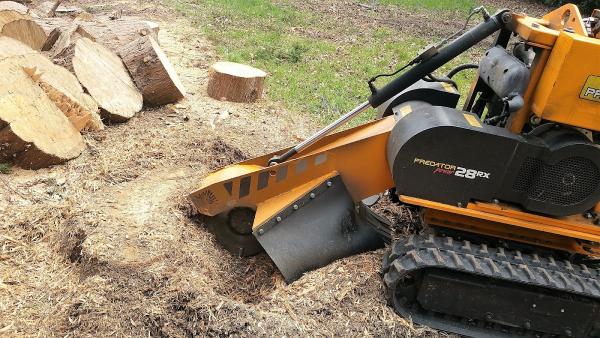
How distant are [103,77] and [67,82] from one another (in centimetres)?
54

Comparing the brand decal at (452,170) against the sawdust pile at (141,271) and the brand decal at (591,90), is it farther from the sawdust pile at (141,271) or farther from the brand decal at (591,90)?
the sawdust pile at (141,271)

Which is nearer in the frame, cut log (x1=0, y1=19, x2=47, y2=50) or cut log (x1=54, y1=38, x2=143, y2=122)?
cut log (x1=54, y1=38, x2=143, y2=122)

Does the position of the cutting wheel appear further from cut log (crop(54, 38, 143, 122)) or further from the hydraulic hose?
cut log (crop(54, 38, 143, 122))

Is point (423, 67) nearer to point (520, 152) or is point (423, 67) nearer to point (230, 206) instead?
point (520, 152)

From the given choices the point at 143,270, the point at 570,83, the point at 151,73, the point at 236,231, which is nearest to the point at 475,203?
the point at 570,83

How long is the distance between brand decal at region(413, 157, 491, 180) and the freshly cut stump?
3.90 m

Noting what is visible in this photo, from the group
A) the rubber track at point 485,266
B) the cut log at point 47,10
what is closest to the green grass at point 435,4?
the cut log at point 47,10

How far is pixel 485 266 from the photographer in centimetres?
336

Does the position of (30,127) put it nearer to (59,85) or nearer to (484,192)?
(59,85)

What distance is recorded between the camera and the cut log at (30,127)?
4754 millimetres

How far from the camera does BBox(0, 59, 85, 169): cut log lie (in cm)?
475

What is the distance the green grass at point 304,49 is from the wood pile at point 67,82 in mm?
1751

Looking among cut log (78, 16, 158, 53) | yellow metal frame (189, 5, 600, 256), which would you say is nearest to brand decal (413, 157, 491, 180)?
yellow metal frame (189, 5, 600, 256)

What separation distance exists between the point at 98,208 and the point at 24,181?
0.91 m
